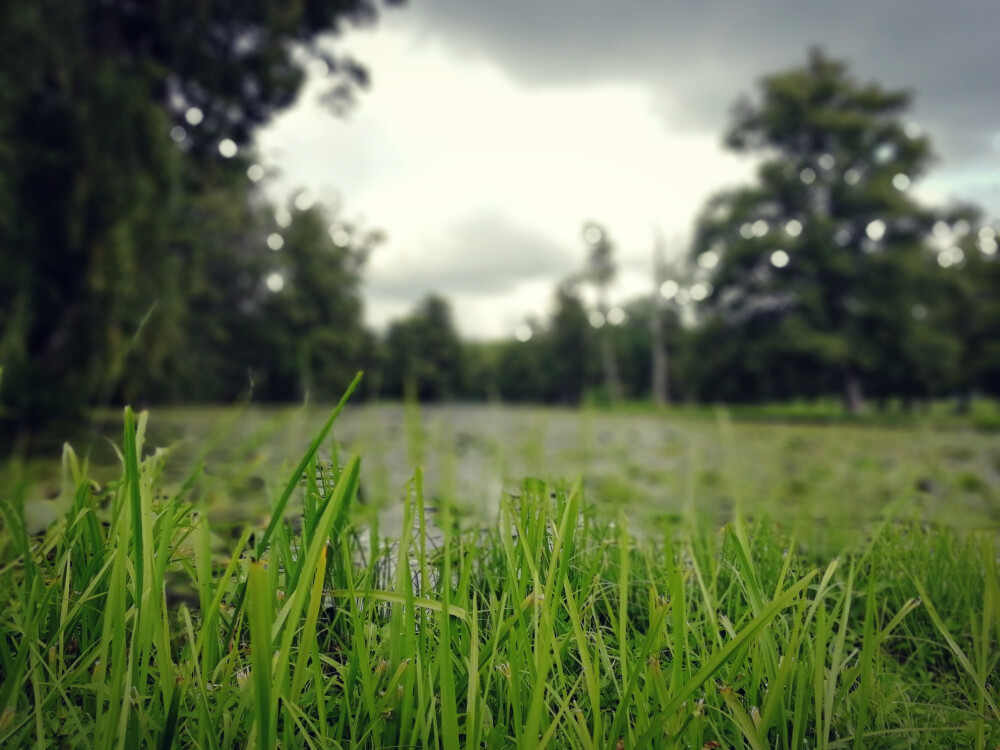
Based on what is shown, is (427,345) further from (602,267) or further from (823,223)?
(823,223)

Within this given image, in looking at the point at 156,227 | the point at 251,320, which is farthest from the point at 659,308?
the point at 156,227

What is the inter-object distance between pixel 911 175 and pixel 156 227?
19.7 meters

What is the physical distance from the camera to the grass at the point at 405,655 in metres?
0.54

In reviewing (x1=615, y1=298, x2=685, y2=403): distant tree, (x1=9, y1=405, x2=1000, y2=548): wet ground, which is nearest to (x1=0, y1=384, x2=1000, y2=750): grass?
(x1=9, y1=405, x2=1000, y2=548): wet ground

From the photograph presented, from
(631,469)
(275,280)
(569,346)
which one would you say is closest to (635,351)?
(569,346)

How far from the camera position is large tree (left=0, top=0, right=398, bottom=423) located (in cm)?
588

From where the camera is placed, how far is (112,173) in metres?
6.42

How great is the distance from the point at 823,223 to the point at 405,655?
19.6 meters

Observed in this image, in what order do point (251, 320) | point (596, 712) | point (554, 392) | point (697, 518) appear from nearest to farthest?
point (596, 712), point (697, 518), point (251, 320), point (554, 392)

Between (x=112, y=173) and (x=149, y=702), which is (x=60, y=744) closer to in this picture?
(x=149, y=702)

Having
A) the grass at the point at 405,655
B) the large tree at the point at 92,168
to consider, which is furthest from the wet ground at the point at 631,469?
the large tree at the point at 92,168

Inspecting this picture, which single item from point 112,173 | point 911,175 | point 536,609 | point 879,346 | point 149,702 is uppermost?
Answer: point 911,175

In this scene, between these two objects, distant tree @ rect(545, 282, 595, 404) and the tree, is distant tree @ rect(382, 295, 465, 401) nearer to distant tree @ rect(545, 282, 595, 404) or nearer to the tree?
distant tree @ rect(545, 282, 595, 404)

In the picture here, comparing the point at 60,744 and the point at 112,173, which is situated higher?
the point at 112,173
